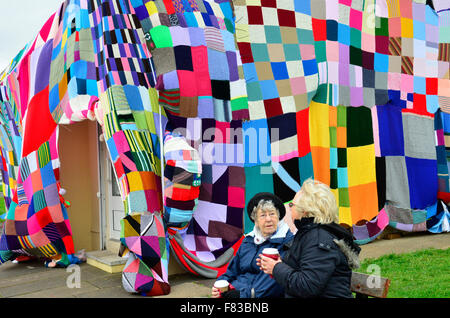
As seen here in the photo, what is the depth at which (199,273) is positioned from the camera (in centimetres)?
432

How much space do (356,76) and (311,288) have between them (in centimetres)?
439

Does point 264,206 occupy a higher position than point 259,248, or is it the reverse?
point 264,206

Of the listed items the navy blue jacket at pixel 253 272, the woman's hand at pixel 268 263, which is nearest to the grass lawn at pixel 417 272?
the navy blue jacket at pixel 253 272

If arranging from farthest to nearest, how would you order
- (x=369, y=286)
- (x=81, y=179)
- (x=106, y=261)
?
(x=81, y=179), (x=106, y=261), (x=369, y=286)

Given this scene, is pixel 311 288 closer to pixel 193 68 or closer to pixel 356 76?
pixel 193 68

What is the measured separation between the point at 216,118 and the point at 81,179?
7.15ft

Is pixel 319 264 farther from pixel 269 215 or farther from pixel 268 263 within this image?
pixel 269 215

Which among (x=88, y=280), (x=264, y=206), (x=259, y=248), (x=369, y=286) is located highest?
(x=264, y=206)

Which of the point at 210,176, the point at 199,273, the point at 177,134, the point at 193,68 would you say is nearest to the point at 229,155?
the point at 210,176

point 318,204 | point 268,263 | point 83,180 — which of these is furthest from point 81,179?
point 318,204

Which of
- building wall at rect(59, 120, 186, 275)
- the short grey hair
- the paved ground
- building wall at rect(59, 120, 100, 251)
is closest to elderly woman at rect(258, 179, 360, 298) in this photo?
the short grey hair

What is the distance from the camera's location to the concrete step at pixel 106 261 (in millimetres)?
4738

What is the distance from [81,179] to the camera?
18.2 feet

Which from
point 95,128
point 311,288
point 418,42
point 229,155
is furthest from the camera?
point 418,42
